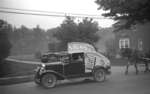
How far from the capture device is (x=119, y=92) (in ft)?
25.3

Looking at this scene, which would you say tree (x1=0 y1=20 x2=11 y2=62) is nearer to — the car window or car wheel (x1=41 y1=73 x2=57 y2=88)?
car wheel (x1=41 y1=73 x2=57 y2=88)

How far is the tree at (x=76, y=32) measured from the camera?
16.7 meters

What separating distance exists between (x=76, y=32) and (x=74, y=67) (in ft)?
24.4

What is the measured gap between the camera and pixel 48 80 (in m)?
9.34

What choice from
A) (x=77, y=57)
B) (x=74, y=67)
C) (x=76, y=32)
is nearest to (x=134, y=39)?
(x=76, y=32)

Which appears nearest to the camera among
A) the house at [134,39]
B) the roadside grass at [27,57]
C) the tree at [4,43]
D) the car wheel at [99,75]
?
the car wheel at [99,75]

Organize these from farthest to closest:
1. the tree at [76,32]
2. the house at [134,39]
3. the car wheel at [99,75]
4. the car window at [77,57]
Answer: the house at [134,39]
the tree at [76,32]
the car wheel at [99,75]
the car window at [77,57]

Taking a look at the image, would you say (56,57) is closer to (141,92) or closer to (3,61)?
(3,61)

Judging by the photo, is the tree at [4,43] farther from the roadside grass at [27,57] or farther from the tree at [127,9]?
the tree at [127,9]

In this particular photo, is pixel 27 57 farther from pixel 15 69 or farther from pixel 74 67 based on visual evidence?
pixel 74 67

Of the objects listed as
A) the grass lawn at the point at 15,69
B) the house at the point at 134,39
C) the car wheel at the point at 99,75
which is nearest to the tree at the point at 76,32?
the grass lawn at the point at 15,69

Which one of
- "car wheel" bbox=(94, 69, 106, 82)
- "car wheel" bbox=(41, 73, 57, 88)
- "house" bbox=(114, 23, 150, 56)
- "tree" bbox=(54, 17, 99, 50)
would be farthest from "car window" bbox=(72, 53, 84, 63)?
"house" bbox=(114, 23, 150, 56)

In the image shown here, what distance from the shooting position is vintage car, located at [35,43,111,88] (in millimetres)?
9391

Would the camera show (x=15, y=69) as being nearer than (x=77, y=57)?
No
